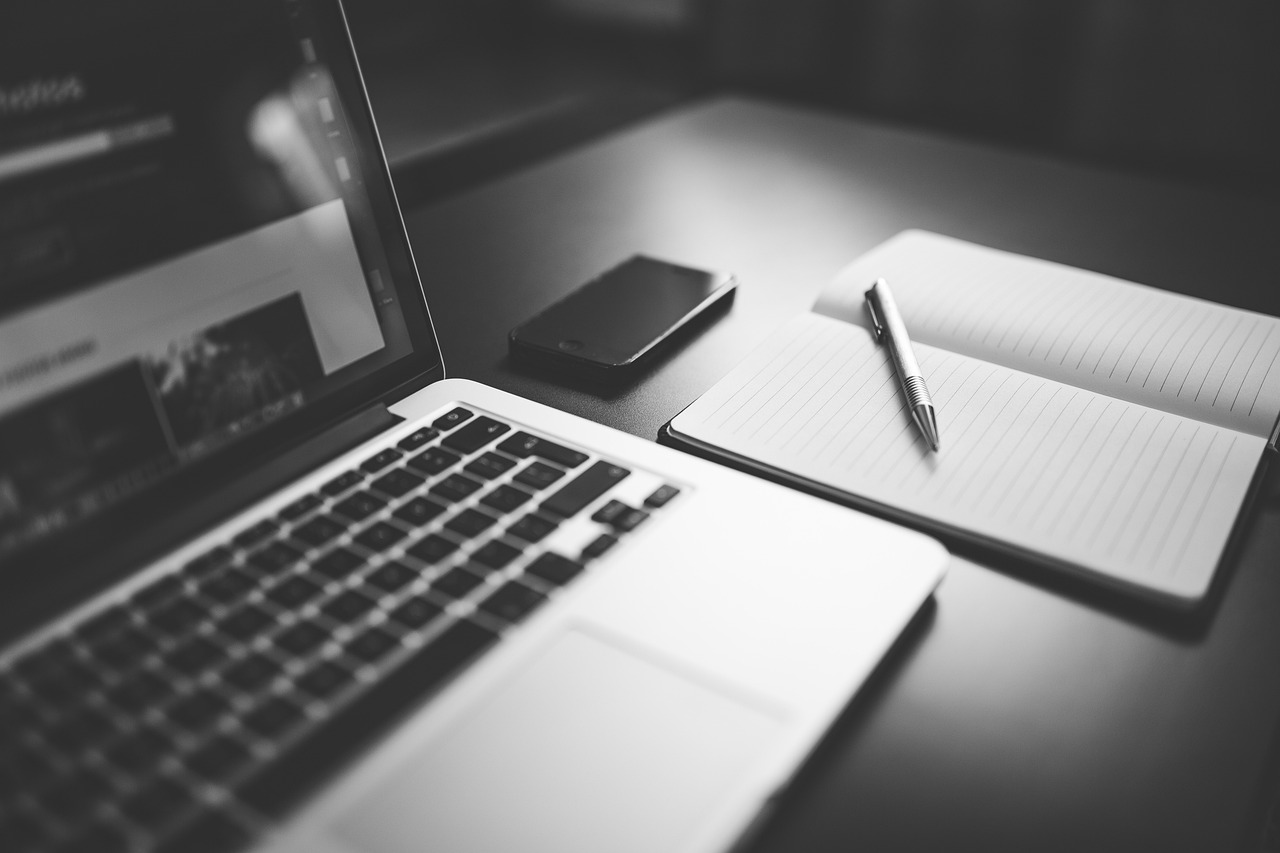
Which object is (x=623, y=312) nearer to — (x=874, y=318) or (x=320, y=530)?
(x=874, y=318)

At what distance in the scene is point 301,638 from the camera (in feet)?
1.35

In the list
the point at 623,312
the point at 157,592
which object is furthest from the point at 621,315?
the point at 157,592

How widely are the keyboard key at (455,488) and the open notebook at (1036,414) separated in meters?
0.15

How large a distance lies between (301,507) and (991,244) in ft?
2.25

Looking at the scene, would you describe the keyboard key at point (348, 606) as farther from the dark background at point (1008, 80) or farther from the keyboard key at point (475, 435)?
the dark background at point (1008, 80)

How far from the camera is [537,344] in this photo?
683 millimetres

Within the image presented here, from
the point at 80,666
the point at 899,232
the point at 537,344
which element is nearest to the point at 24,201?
the point at 80,666

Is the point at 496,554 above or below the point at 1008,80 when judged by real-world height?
above

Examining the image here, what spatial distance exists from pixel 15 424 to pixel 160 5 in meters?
0.22

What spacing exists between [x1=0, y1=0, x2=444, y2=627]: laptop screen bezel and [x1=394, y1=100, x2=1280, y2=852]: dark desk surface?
97mm

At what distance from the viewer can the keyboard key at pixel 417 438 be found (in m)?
0.54

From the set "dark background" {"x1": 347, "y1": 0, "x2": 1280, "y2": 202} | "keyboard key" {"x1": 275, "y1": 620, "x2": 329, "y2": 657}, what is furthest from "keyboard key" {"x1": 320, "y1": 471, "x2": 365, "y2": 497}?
"dark background" {"x1": 347, "y1": 0, "x2": 1280, "y2": 202}

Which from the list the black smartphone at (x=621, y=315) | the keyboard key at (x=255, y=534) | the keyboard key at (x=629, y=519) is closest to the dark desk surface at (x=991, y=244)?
the black smartphone at (x=621, y=315)

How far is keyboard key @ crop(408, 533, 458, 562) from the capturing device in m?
0.46
